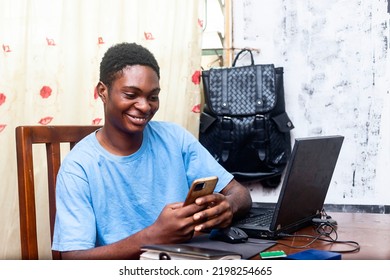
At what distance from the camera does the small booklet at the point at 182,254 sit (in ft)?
2.71

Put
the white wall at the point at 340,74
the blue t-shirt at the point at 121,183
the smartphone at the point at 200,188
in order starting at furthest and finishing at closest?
the white wall at the point at 340,74 → the blue t-shirt at the point at 121,183 → the smartphone at the point at 200,188

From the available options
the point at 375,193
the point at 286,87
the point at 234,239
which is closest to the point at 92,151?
the point at 234,239

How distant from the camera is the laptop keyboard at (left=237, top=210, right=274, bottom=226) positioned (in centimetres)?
116

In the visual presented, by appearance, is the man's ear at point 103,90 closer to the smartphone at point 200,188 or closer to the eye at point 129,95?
the eye at point 129,95

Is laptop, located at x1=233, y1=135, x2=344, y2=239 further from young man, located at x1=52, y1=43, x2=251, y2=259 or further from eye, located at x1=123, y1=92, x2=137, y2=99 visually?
eye, located at x1=123, y1=92, x2=137, y2=99

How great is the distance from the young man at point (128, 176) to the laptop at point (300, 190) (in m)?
0.09

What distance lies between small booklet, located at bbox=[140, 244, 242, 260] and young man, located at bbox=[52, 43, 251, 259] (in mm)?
130

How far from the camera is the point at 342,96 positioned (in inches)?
80.1

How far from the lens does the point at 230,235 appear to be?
1034mm

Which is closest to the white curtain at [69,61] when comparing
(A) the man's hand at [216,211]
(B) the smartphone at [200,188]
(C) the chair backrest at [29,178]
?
(C) the chair backrest at [29,178]

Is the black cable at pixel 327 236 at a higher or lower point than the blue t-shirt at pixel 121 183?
lower

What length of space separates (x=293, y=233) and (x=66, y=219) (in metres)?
0.52
